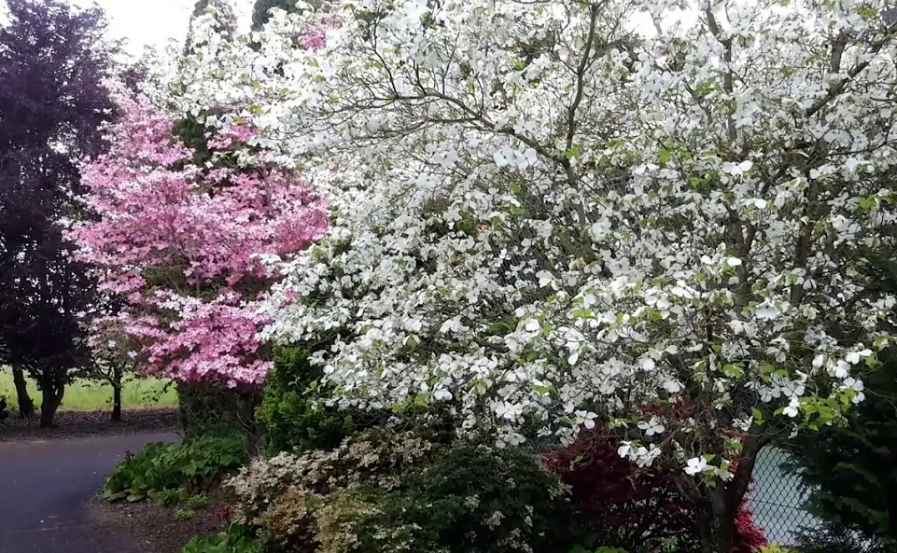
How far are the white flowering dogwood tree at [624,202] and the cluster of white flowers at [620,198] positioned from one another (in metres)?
0.01

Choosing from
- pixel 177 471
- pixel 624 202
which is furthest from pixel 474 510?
pixel 177 471

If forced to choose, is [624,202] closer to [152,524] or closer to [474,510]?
[474,510]

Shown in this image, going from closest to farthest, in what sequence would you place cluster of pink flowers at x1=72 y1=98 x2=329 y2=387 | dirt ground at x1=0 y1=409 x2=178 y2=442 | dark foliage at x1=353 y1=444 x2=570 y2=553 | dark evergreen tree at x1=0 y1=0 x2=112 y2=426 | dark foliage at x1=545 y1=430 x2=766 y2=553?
dark foliage at x1=353 y1=444 x2=570 y2=553 → dark foliage at x1=545 y1=430 x2=766 y2=553 → cluster of pink flowers at x1=72 y1=98 x2=329 y2=387 → dark evergreen tree at x1=0 y1=0 x2=112 y2=426 → dirt ground at x1=0 y1=409 x2=178 y2=442

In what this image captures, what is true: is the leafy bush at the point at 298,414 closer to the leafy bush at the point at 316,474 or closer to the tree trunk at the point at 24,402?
the leafy bush at the point at 316,474

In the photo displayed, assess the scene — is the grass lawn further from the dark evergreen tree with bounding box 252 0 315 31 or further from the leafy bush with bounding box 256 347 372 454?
the leafy bush with bounding box 256 347 372 454

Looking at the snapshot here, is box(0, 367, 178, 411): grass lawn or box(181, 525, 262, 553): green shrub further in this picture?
box(0, 367, 178, 411): grass lawn

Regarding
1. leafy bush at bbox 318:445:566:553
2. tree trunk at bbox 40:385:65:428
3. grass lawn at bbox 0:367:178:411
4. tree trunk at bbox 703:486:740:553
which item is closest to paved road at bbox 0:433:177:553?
tree trunk at bbox 40:385:65:428

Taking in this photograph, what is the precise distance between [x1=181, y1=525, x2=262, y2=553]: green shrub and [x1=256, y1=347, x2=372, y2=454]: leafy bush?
0.84 metres

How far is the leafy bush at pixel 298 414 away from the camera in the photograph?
661 cm

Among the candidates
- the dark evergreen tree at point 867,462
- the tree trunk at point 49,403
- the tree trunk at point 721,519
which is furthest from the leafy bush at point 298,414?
the tree trunk at point 49,403

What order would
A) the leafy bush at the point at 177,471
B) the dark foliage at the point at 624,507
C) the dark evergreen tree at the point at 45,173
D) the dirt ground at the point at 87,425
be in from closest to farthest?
1. the dark foliage at the point at 624,507
2. the leafy bush at the point at 177,471
3. the dark evergreen tree at the point at 45,173
4. the dirt ground at the point at 87,425

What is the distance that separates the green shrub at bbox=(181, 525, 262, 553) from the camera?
5.72 metres

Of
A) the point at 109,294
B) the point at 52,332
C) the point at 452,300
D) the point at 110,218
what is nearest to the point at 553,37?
the point at 452,300

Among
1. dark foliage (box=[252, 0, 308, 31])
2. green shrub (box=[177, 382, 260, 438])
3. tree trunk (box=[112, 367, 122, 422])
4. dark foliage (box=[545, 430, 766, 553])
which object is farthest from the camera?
dark foliage (box=[252, 0, 308, 31])
